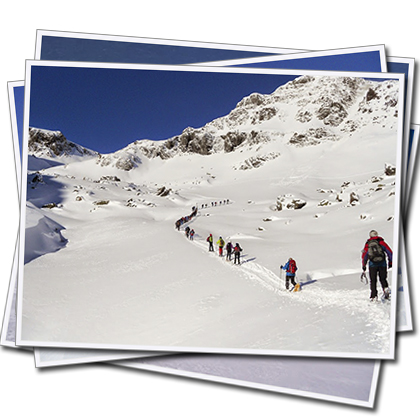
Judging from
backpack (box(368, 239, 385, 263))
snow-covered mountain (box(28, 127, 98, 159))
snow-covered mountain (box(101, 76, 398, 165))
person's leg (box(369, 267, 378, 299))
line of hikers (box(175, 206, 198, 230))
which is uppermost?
snow-covered mountain (box(101, 76, 398, 165))

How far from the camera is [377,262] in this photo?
6.45 metres

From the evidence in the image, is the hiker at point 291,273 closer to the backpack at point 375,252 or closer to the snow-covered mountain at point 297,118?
the backpack at point 375,252

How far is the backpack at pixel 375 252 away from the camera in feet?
21.2

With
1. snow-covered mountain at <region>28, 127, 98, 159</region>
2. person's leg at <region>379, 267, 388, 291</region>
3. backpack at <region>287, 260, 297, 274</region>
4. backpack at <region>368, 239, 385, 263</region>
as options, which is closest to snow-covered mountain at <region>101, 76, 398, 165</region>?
snow-covered mountain at <region>28, 127, 98, 159</region>

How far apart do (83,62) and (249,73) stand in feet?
11.6

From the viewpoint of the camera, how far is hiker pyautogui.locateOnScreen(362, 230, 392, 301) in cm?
636

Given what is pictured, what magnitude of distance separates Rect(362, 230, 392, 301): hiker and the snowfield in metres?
0.18

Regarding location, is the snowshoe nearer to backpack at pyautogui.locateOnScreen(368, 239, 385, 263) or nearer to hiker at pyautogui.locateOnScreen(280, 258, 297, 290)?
backpack at pyautogui.locateOnScreen(368, 239, 385, 263)

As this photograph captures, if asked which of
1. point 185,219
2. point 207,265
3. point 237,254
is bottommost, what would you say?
point 207,265

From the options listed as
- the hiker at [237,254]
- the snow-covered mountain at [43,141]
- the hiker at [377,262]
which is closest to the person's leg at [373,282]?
the hiker at [377,262]

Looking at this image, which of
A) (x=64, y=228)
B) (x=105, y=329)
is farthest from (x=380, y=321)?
(x=64, y=228)

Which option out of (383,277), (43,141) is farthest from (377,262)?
(43,141)

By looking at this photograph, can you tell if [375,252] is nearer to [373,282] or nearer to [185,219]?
[373,282]

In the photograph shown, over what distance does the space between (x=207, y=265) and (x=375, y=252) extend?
5.07m
